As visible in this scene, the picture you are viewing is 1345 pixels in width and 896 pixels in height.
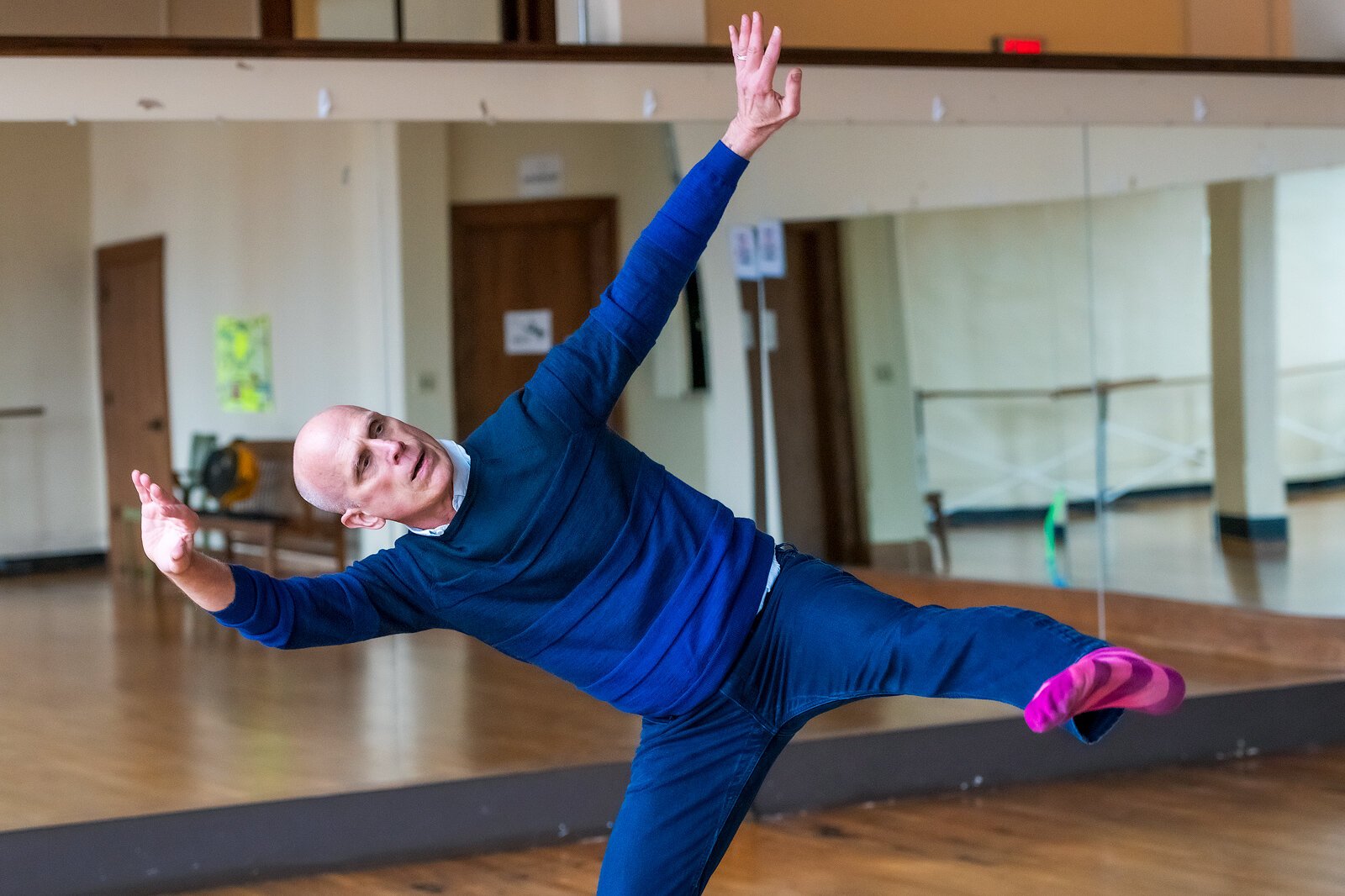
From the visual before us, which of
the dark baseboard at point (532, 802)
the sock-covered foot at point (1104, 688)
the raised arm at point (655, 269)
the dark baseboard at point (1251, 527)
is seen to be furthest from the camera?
the dark baseboard at point (1251, 527)

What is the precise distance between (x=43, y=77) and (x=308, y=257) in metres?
0.90

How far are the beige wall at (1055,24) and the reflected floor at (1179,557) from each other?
1972 millimetres

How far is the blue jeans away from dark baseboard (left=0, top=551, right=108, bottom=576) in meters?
2.54

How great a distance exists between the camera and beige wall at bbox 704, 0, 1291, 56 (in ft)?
17.8

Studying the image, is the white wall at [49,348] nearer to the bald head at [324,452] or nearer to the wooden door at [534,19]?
the wooden door at [534,19]

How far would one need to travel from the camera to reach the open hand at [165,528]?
1944mm

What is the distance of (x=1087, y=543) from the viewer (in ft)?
20.1

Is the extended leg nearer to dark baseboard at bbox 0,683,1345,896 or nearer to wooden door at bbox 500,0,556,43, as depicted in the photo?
dark baseboard at bbox 0,683,1345,896

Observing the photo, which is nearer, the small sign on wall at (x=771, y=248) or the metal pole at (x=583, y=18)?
the metal pole at (x=583, y=18)

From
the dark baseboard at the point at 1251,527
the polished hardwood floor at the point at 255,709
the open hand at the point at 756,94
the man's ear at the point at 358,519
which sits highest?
the open hand at the point at 756,94

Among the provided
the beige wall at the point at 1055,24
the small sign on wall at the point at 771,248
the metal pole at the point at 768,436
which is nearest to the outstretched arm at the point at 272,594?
the metal pole at the point at 768,436

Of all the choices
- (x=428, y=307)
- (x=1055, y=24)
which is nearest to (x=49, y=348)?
(x=428, y=307)

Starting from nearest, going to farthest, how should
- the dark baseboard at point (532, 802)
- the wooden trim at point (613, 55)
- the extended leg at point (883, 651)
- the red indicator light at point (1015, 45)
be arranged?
the extended leg at point (883, 651) → the dark baseboard at point (532, 802) → the wooden trim at point (613, 55) → the red indicator light at point (1015, 45)

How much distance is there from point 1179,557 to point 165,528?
531cm
